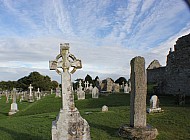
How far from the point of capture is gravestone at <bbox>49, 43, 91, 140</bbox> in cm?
635

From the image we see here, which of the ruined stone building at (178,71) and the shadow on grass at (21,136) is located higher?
the ruined stone building at (178,71)

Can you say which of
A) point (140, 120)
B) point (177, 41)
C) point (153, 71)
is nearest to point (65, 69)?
point (140, 120)

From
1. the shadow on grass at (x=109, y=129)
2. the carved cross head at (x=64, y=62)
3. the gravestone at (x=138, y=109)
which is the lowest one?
the shadow on grass at (x=109, y=129)

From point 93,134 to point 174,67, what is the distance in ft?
52.8

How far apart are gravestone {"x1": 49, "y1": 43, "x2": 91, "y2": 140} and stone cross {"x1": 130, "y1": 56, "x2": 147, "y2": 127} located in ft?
6.85

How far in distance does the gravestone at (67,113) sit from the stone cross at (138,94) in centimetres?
209

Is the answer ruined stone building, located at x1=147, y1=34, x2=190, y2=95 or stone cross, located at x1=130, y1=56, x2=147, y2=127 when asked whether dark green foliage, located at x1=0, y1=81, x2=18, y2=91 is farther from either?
stone cross, located at x1=130, y1=56, x2=147, y2=127

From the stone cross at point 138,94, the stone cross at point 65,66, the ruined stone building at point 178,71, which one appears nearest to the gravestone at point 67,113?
the stone cross at point 65,66

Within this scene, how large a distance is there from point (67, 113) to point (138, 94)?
2824mm

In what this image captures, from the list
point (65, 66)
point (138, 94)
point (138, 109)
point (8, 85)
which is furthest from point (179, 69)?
point (8, 85)

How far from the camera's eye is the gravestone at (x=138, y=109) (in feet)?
24.0

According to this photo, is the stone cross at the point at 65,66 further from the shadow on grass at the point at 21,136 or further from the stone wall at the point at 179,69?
the stone wall at the point at 179,69

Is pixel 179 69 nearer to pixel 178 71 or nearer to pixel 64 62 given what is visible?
pixel 178 71

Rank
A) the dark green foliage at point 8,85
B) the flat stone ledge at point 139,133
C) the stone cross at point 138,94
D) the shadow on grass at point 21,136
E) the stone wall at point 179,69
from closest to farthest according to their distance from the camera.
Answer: the flat stone ledge at point 139,133 < the shadow on grass at point 21,136 < the stone cross at point 138,94 < the stone wall at point 179,69 < the dark green foliage at point 8,85
